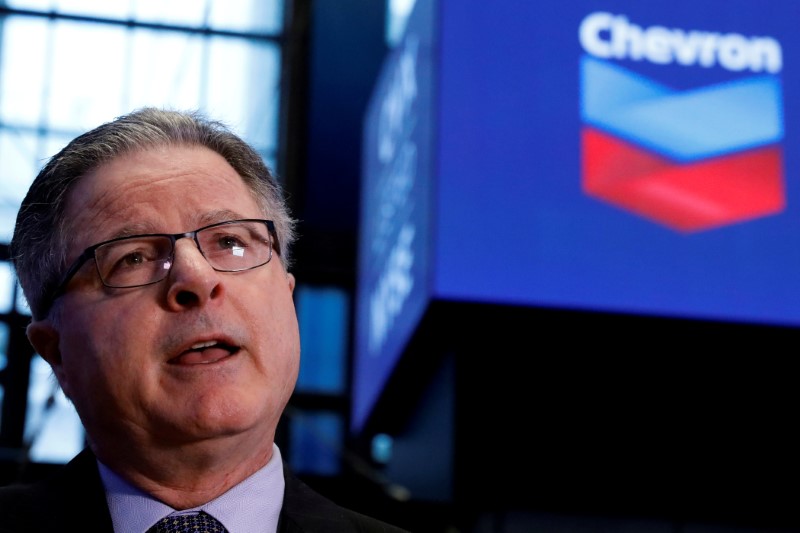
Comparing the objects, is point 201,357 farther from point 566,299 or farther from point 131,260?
point 566,299

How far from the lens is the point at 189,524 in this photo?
129 cm

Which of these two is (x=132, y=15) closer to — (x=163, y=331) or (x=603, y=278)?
(x=603, y=278)

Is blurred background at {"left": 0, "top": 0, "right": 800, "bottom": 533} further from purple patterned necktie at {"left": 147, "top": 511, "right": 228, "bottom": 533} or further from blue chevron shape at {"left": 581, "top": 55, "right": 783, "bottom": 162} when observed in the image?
purple patterned necktie at {"left": 147, "top": 511, "right": 228, "bottom": 533}

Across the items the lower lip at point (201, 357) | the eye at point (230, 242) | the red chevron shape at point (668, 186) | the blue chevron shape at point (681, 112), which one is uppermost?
the blue chevron shape at point (681, 112)

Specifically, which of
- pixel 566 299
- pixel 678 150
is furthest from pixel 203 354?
pixel 678 150

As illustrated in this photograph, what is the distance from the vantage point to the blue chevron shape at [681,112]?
4.71m

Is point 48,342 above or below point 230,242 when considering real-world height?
below

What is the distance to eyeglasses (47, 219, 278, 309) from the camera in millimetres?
1336

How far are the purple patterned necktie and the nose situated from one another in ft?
0.69

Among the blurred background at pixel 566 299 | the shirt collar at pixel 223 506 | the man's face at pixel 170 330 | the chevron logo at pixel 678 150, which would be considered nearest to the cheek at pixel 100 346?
the man's face at pixel 170 330

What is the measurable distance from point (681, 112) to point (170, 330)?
3808 mm

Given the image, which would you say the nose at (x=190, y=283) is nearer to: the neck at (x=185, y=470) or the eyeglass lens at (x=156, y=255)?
the eyeglass lens at (x=156, y=255)

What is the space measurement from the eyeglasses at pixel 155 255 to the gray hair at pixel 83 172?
0.17 feet

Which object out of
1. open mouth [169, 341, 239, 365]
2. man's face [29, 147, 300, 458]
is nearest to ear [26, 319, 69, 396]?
man's face [29, 147, 300, 458]
